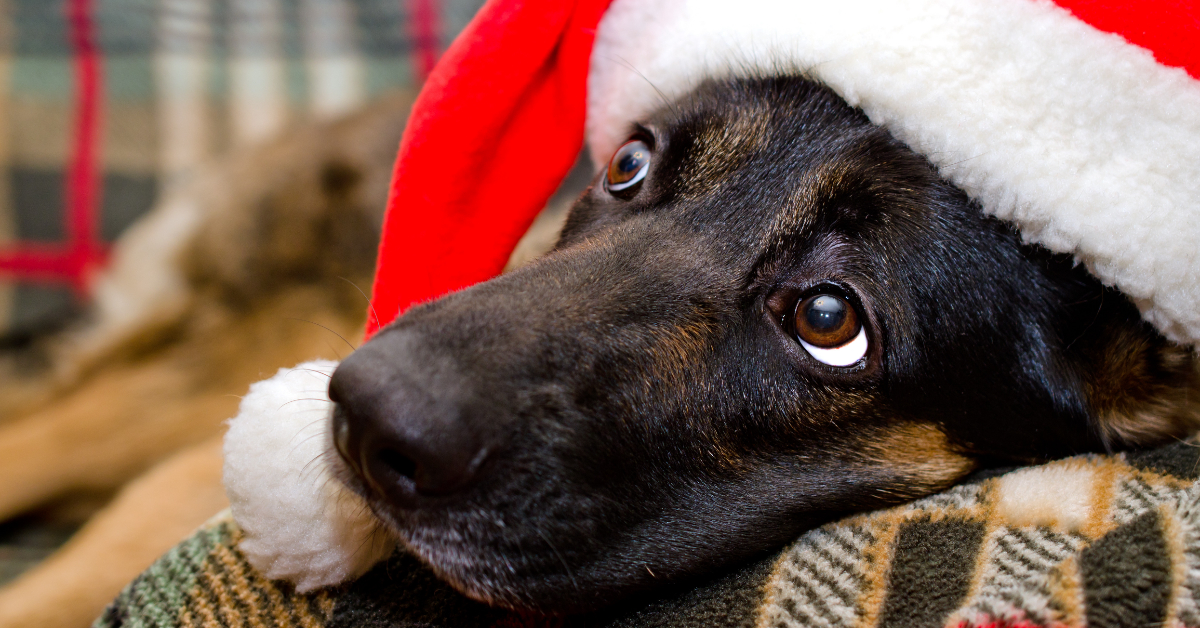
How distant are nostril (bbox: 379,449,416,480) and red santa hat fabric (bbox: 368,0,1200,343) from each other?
1.62 ft

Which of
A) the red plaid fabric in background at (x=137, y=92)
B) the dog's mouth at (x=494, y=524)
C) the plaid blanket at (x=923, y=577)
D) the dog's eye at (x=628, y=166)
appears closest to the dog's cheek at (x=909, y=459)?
the plaid blanket at (x=923, y=577)

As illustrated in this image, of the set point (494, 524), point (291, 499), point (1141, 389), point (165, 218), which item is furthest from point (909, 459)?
point (165, 218)

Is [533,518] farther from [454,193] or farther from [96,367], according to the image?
[96,367]

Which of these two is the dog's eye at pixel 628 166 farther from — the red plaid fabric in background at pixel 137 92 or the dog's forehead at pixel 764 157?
the red plaid fabric in background at pixel 137 92

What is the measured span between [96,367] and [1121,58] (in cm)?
366

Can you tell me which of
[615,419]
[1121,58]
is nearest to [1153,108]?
[1121,58]

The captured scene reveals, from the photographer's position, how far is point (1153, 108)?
118 centimetres

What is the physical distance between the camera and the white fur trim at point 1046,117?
119 cm

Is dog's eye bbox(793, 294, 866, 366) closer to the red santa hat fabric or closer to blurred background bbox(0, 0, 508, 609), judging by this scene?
the red santa hat fabric

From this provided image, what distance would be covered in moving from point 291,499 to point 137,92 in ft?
10.4

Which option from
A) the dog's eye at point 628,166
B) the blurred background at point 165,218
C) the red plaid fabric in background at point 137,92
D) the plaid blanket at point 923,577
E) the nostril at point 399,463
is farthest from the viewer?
the red plaid fabric in background at point 137,92

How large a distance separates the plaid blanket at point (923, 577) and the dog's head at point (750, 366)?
133 millimetres

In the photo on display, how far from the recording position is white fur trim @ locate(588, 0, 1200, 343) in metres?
1.19

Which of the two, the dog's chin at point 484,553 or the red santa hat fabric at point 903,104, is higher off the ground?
the red santa hat fabric at point 903,104
